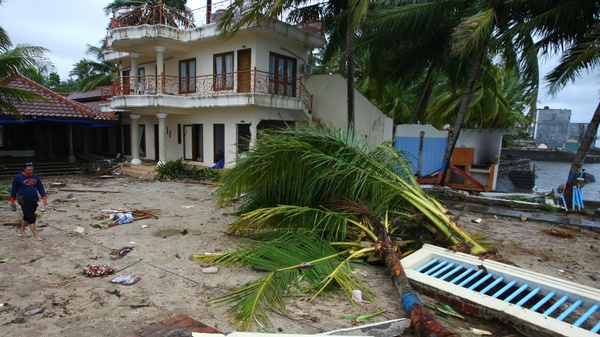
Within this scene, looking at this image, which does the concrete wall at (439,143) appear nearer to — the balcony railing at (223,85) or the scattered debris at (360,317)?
the balcony railing at (223,85)

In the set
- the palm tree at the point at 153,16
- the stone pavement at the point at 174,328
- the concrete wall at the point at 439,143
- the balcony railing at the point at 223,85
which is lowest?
the stone pavement at the point at 174,328

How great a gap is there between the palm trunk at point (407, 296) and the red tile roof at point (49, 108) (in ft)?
47.5

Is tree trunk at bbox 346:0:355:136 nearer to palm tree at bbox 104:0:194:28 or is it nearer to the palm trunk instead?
the palm trunk

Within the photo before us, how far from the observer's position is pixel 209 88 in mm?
15000

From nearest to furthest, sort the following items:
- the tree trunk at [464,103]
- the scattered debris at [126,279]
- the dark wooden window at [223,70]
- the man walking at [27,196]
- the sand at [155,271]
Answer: the sand at [155,271], the scattered debris at [126,279], the man walking at [27,196], the tree trunk at [464,103], the dark wooden window at [223,70]

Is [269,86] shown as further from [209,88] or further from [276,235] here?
[276,235]

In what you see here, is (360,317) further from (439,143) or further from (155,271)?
(439,143)

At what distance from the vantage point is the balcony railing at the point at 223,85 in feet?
45.9

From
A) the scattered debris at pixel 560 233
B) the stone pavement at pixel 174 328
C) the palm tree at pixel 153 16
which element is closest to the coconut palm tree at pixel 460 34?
the scattered debris at pixel 560 233

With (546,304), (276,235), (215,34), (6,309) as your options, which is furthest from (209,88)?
(546,304)

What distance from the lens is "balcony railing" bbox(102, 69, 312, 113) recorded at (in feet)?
45.9

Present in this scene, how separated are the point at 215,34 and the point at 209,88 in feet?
7.32

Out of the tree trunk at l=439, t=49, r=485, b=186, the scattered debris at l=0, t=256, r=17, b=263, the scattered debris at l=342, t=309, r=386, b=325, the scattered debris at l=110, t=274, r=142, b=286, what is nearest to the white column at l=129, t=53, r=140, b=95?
the scattered debris at l=0, t=256, r=17, b=263

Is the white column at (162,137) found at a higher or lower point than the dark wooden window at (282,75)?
lower
